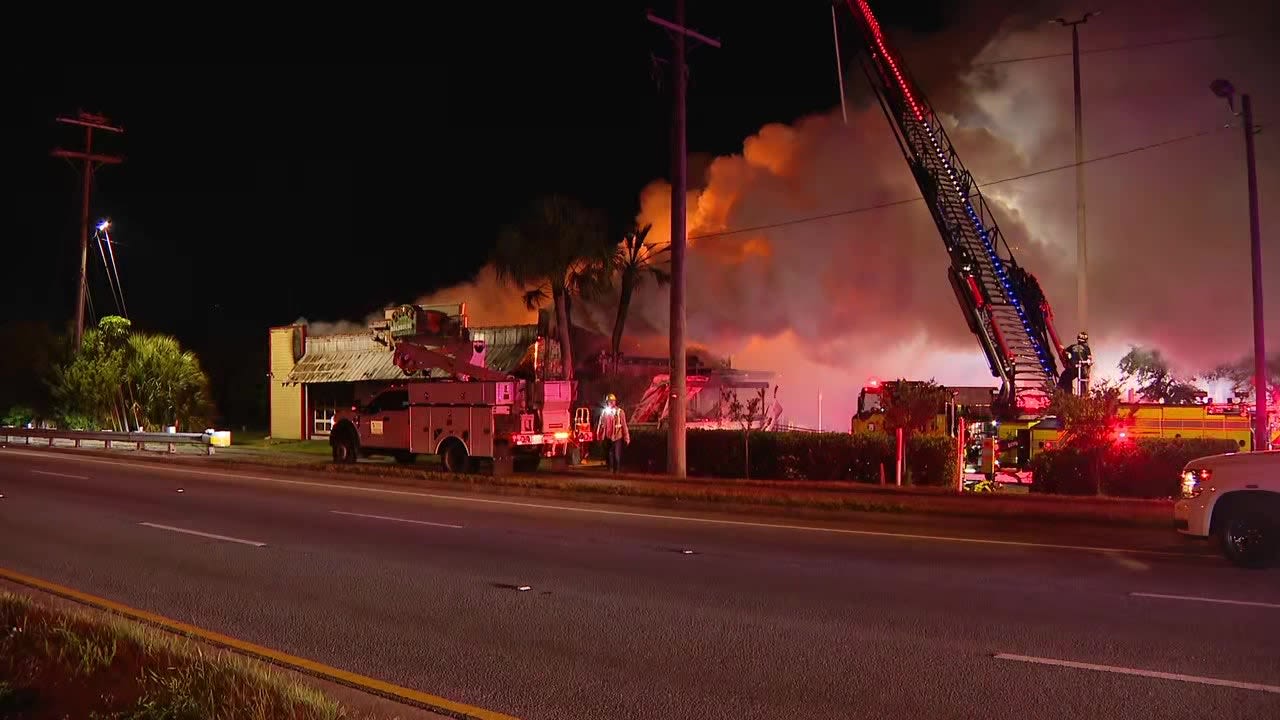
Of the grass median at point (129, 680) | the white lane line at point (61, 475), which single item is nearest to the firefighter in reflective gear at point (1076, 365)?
the grass median at point (129, 680)

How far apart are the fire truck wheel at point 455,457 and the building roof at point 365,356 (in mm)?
9043

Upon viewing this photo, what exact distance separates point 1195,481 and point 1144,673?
502cm

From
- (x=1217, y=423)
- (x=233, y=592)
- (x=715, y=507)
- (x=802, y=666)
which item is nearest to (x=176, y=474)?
(x=715, y=507)

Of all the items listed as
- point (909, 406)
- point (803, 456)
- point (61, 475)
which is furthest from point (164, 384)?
point (909, 406)

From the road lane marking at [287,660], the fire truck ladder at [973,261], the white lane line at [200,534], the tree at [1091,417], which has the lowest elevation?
the road lane marking at [287,660]

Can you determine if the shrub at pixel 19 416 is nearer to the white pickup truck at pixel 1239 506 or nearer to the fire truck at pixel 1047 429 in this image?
the fire truck at pixel 1047 429

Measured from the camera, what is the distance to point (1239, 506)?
10.2 metres

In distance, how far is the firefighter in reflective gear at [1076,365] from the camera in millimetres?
23500

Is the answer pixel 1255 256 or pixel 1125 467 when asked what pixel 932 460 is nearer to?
pixel 1125 467

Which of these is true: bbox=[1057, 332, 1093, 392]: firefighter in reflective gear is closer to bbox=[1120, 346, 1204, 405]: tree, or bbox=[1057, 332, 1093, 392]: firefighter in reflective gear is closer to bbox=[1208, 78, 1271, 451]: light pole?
bbox=[1208, 78, 1271, 451]: light pole

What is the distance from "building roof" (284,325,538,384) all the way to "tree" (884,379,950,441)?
13.3 metres

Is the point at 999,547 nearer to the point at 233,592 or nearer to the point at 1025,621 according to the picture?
the point at 1025,621

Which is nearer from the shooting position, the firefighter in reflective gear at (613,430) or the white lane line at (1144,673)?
the white lane line at (1144,673)

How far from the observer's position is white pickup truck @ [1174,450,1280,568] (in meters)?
9.95
